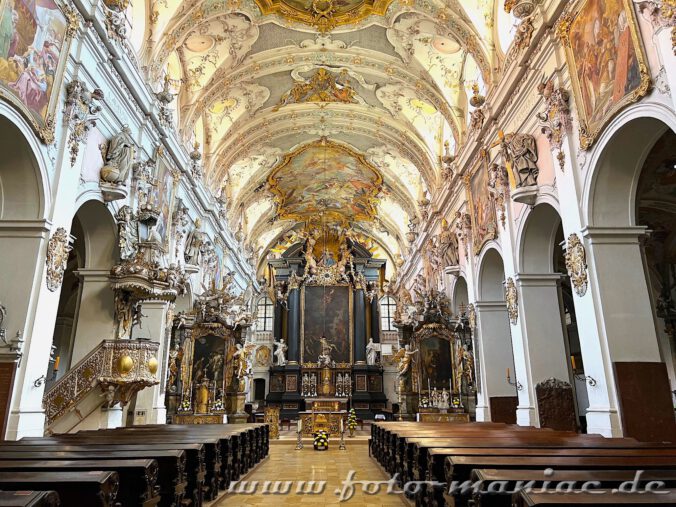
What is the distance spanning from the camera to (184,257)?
14.6 meters

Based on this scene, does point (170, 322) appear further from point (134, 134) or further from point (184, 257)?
point (134, 134)

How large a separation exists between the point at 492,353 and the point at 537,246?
3.40m

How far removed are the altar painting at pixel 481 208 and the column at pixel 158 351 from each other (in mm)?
7991

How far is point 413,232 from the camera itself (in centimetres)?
2119

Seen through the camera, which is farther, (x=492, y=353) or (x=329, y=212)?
(x=329, y=212)

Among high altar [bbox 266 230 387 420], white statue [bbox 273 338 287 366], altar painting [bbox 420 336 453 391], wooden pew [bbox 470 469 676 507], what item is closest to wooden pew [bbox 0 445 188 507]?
wooden pew [bbox 470 469 676 507]

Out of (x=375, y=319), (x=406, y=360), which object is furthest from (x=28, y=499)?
(x=375, y=319)

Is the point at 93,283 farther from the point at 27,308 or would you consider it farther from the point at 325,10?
the point at 325,10

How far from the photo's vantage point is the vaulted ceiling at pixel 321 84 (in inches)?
475

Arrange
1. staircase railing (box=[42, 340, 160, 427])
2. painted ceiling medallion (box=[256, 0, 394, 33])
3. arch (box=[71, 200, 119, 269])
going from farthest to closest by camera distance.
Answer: painted ceiling medallion (box=[256, 0, 394, 33]) < arch (box=[71, 200, 119, 269]) < staircase railing (box=[42, 340, 160, 427])

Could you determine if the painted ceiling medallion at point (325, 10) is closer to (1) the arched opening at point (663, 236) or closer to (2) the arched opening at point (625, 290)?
(1) the arched opening at point (663, 236)

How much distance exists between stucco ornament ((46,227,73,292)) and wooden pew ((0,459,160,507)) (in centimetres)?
437

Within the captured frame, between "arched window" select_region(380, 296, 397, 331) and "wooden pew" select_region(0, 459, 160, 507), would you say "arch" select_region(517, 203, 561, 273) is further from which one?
"arched window" select_region(380, 296, 397, 331)

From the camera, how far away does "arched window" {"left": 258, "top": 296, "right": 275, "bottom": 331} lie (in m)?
29.3
